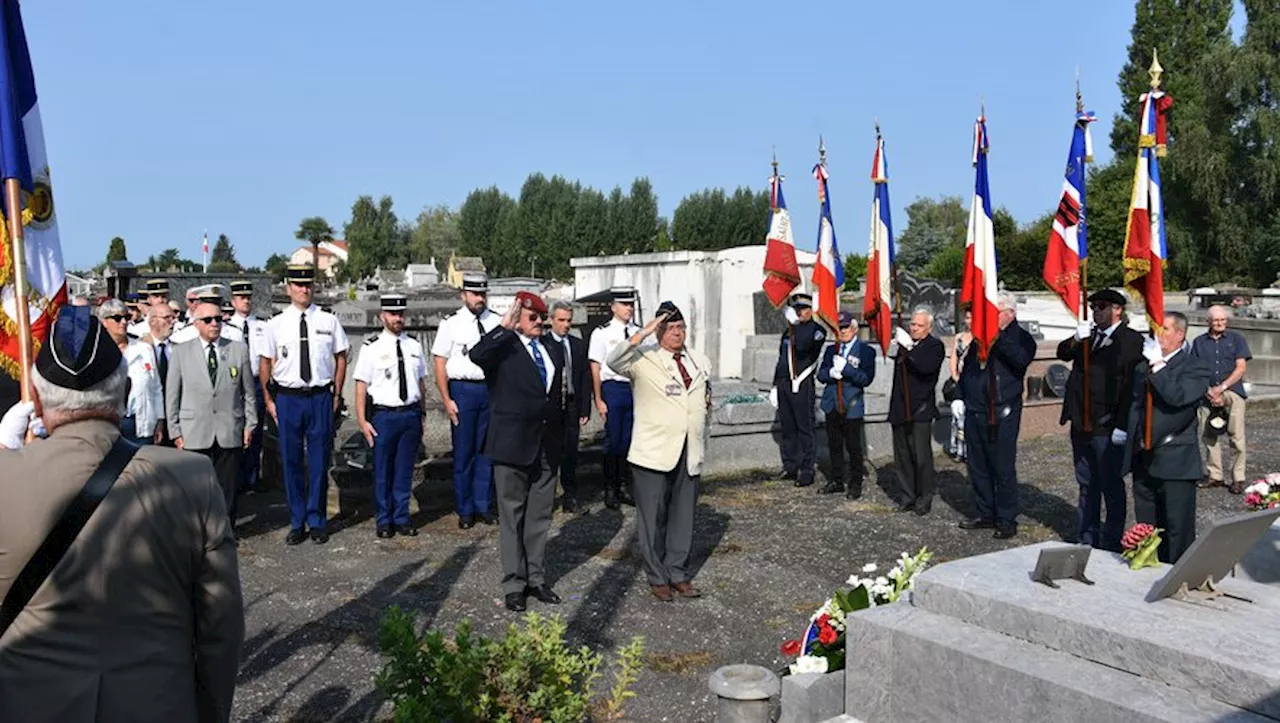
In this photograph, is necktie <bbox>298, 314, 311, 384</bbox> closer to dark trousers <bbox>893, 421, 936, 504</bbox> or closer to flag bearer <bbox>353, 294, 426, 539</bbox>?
flag bearer <bbox>353, 294, 426, 539</bbox>

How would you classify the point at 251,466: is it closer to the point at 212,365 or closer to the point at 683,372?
the point at 212,365

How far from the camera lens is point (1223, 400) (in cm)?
1059

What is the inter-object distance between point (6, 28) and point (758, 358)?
12715mm

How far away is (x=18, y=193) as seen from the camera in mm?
4438

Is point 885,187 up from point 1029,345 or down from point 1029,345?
up

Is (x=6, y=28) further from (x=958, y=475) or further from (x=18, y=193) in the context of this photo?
(x=958, y=475)

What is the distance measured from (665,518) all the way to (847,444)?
374cm

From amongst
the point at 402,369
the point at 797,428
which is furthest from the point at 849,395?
the point at 402,369

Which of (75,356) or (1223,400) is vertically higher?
(75,356)

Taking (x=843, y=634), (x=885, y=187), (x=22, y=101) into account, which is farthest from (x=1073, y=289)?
(x=22, y=101)

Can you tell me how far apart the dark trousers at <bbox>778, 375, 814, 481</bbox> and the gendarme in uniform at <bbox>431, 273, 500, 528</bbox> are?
349 cm

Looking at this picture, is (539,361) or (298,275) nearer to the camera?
(539,361)

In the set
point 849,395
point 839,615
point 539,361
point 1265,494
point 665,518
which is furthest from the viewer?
point 849,395

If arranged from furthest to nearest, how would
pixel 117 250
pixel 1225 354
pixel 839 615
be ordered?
pixel 117 250 → pixel 1225 354 → pixel 839 615
